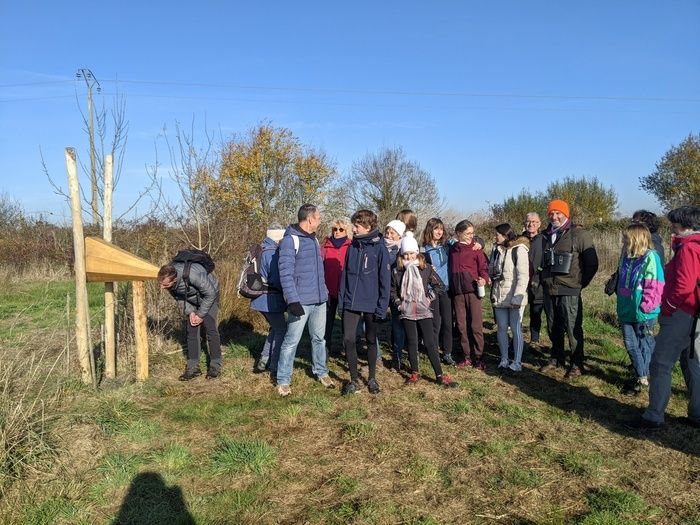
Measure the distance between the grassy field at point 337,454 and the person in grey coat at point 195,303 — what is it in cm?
28

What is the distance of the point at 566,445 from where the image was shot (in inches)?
160

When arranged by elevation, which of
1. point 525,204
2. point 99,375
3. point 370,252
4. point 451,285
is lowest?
point 99,375

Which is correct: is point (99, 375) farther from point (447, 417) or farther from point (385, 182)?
point (385, 182)

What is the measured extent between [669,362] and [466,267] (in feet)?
8.12

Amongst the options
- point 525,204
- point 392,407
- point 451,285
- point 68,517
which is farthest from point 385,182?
point 68,517

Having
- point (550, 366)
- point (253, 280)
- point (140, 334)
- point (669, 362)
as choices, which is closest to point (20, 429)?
point (140, 334)

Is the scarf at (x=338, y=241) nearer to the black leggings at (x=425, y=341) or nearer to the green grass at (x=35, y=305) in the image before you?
the black leggings at (x=425, y=341)

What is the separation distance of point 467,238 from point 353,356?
2.11m

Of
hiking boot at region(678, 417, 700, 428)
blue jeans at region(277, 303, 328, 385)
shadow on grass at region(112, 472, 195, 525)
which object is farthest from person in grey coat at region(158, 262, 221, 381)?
hiking boot at region(678, 417, 700, 428)

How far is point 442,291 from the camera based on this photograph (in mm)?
5660

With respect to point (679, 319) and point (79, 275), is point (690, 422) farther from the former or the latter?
point (79, 275)

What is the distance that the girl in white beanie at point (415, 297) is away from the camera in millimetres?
5406

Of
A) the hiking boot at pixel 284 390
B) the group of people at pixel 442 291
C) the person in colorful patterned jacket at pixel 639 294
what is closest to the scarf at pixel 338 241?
the group of people at pixel 442 291

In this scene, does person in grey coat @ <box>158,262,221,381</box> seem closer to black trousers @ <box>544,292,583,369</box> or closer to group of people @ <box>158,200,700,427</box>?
group of people @ <box>158,200,700,427</box>
